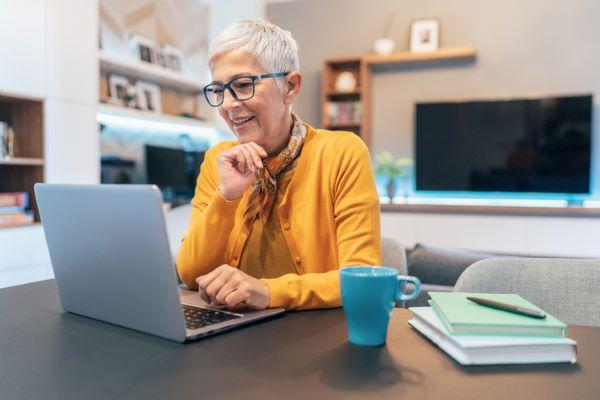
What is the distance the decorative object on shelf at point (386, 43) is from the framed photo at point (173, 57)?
5.65 ft

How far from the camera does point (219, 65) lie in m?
1.21

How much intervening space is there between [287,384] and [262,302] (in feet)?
1.07

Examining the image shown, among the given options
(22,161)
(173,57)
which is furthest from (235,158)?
(173,57)

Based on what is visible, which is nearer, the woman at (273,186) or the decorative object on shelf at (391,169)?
the woman at (273,186)

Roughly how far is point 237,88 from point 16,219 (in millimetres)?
2324

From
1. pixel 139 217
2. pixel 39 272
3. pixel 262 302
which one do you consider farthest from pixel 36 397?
pixel 39 272

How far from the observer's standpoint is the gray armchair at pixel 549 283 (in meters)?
1.06

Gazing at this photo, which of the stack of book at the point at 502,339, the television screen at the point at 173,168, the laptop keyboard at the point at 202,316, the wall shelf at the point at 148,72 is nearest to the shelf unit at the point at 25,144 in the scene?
the wall shelf at the point at 148,72

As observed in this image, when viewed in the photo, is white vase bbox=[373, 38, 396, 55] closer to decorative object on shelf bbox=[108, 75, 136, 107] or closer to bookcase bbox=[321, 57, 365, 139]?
bookcase bbox=[321, 57, 365, 139]

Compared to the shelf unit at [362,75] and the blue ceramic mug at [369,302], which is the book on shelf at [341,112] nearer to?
the shelf unit at [362,75]

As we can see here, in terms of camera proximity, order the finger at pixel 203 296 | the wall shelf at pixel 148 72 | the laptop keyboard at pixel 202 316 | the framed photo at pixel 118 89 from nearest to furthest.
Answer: the laptop keyboard at pixel 202 316
the finger at pixel 203 296
the wall shelf at pixel 148 72
the framed photo at pixel 118 89

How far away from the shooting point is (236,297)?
89 cm

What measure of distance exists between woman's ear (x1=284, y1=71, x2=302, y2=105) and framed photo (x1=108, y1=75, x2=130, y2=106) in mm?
2837

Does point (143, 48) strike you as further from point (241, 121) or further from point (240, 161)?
point (240, 161)
